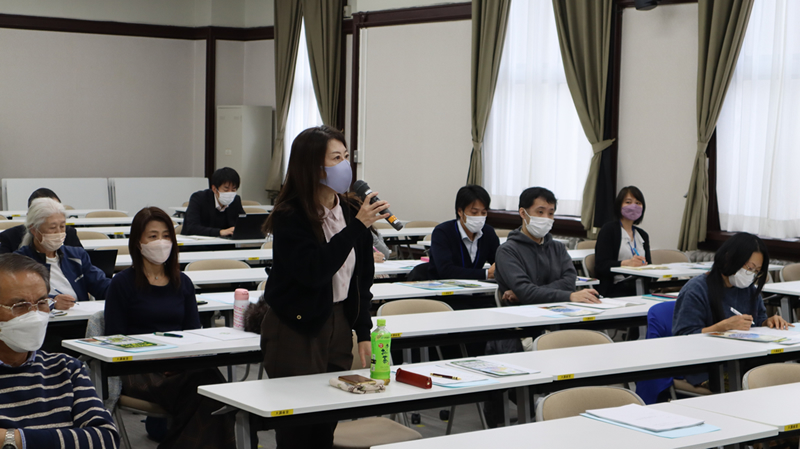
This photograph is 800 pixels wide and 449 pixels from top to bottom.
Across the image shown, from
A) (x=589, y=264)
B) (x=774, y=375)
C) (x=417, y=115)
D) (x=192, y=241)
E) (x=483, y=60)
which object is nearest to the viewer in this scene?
(x=774, y=375)

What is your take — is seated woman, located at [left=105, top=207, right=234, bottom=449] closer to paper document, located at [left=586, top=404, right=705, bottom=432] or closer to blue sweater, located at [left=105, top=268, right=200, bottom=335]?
blue sweater, located at [left=105, top=268, right=200, bottom=335]

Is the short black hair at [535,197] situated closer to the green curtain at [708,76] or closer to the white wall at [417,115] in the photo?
the green curtain at [708,76]

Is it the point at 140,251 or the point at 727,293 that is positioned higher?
the point at 140,251

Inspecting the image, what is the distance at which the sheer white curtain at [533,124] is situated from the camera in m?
8.63

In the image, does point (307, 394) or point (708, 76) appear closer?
point (307, 394)

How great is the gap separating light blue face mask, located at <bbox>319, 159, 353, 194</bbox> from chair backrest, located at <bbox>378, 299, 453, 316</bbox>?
163cm

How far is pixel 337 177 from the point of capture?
2.78 metres

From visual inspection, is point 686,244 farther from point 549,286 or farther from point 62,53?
point 62,53

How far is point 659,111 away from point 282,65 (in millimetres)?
5904

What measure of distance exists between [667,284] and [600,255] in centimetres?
52

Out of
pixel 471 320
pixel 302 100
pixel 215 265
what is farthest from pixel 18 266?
pixel 302 100

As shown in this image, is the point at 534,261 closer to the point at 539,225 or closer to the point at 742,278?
the point at 539,225

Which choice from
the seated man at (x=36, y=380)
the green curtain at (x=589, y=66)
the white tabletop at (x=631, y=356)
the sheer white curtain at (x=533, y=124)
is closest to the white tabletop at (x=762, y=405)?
the white tabletop at (x=631, y=356)

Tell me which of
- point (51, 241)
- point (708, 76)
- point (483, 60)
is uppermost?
point (483, 60)
